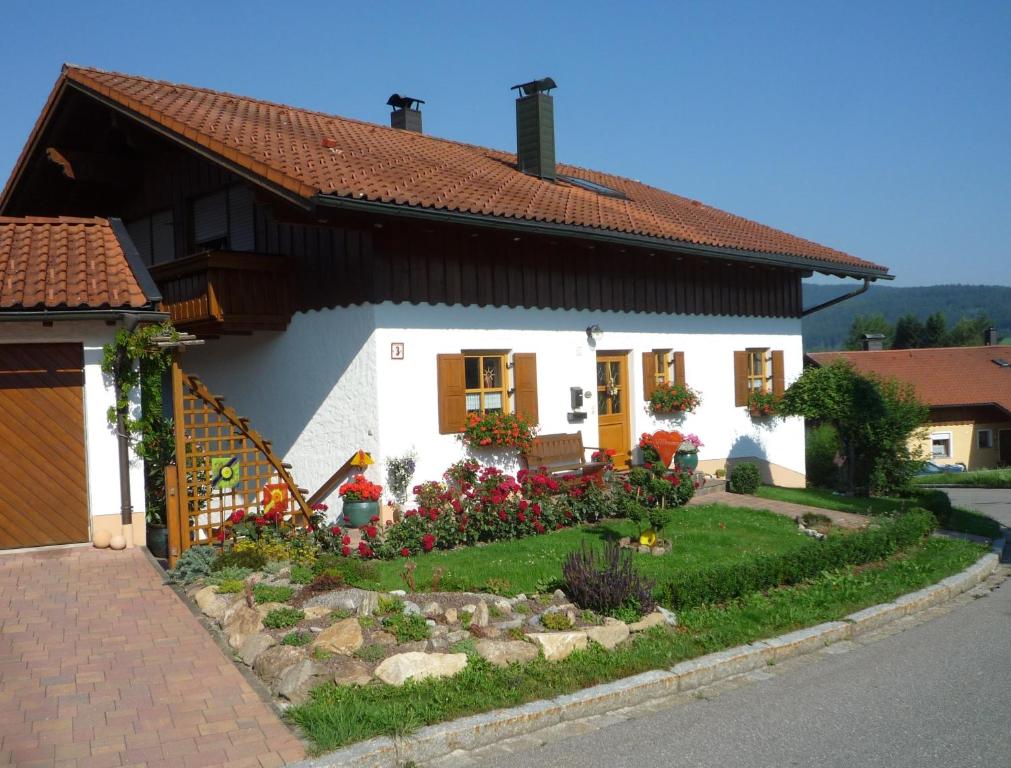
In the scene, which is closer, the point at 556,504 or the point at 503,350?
the point at 556,504

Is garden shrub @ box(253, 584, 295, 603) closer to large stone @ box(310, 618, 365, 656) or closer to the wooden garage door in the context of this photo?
large stone @ box(310, 618, 365, 656)

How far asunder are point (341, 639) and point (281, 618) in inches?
31.3

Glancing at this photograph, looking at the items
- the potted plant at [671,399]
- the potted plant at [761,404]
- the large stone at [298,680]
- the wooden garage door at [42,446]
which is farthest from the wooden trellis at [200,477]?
the potted plant at [761,404]

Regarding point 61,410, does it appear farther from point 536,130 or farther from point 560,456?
point 536,130

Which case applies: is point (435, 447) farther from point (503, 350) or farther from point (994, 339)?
point (994, 339)

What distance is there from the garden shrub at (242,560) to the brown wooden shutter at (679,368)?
8663mm

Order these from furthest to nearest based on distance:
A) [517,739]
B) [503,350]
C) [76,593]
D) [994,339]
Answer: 1. [994,339]
2. [503,350]
3. [76,593]
4. [517,739]

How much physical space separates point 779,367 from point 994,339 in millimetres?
55271

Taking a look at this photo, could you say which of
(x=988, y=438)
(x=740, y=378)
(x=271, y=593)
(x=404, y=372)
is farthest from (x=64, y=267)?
(x=988, y=438)

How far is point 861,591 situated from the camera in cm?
884

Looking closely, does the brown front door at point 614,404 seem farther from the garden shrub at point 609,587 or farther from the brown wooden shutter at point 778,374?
the garden shrub at point 609,587

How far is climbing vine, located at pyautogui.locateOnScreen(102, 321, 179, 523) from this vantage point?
9859 millimetres

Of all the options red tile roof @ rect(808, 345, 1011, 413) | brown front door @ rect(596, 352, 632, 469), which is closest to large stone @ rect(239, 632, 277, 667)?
brown front door @ rect(596, 352, 632, 469)

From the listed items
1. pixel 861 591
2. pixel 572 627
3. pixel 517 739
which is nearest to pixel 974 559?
pixel 861 591
